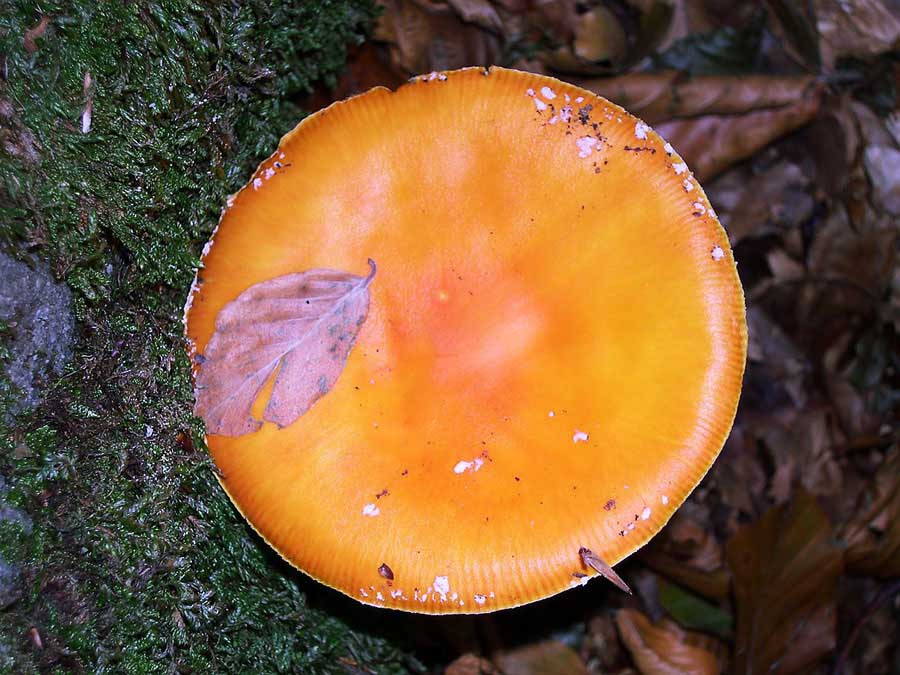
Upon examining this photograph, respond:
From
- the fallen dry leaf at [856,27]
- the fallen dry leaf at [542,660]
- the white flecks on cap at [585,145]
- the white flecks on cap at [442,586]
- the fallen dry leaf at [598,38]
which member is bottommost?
the fallen dry leaf at [542,660]

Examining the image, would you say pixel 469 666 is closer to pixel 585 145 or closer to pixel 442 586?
pixel 442 586

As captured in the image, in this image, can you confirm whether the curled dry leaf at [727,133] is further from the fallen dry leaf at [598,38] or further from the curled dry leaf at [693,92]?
the fallen dry leaf at [598,38]

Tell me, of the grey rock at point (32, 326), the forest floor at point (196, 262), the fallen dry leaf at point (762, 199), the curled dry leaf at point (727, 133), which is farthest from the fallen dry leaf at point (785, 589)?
the grey rock at point (32, 326)

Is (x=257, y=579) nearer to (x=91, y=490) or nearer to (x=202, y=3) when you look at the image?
(x=91, y=490)

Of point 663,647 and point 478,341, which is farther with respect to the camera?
point 663,647

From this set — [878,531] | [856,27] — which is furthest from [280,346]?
[856,27]

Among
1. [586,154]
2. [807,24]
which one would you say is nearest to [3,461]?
[586,154]

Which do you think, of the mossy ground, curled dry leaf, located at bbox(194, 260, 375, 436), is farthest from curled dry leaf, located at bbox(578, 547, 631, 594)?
the mossy ground
